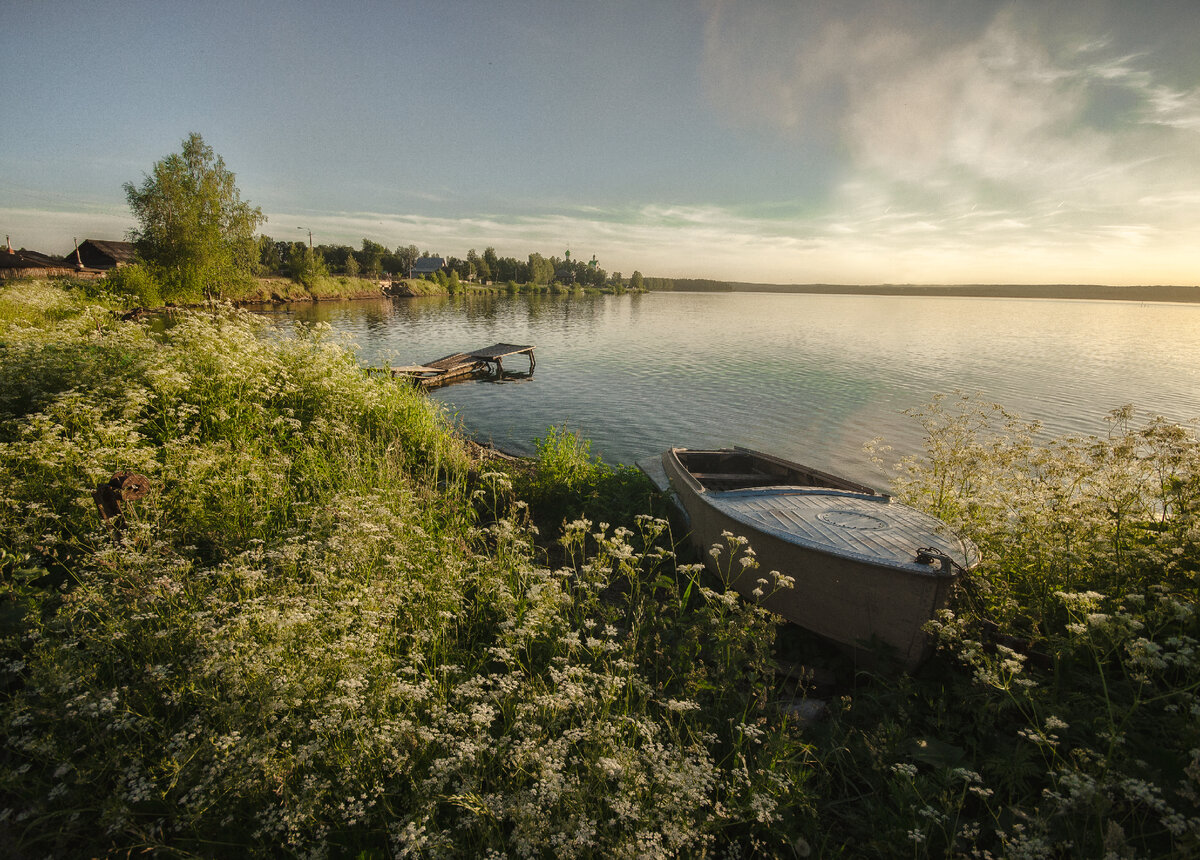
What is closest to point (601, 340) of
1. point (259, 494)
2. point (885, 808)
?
point (259, 494)

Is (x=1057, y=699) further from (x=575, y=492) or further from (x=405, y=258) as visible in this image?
(x=405, y=258)

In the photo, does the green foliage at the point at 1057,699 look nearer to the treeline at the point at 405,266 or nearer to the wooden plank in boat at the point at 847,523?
the wooden plank in boat at the point at 847,523

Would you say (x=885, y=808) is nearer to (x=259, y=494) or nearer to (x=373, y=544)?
(x=373, y=544)

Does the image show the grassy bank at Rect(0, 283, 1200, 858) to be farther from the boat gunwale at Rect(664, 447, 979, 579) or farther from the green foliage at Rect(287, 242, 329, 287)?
the green foliage at Rect(287, 242, 329, 287)

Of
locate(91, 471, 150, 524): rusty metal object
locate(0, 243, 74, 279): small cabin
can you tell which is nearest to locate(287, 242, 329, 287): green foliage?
locate(0, 243, 74, 279): small cabin

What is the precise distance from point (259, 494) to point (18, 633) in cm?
233

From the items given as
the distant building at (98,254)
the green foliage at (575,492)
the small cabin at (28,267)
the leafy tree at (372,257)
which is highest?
the leafy tree at (372,257)

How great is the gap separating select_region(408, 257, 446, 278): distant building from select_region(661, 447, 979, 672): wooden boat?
136281 millimetres

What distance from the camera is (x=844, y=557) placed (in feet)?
15.8

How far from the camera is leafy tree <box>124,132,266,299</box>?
42.5 m

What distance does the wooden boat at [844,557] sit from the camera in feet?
14.7

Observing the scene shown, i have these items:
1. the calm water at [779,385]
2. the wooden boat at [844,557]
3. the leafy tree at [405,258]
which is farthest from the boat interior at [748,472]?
the leafy tree at [405,258]

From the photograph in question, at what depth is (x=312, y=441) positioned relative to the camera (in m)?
8.09

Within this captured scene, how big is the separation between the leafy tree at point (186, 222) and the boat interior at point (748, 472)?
5220 centimetres
